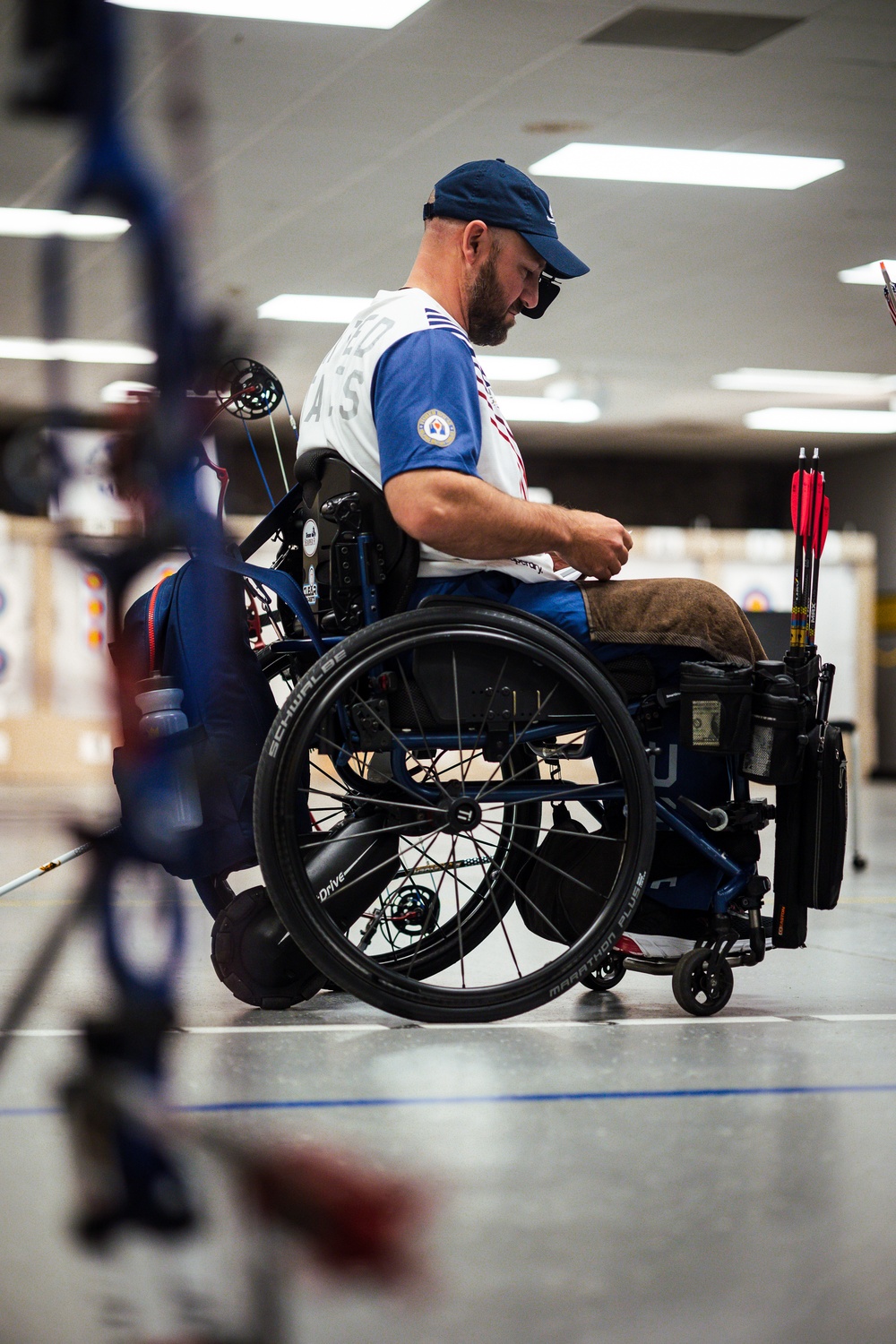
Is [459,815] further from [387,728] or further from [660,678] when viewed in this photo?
[660,678]

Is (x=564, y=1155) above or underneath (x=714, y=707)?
underneath

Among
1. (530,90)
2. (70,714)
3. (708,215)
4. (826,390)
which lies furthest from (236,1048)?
(826,390)

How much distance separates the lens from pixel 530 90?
237 inches

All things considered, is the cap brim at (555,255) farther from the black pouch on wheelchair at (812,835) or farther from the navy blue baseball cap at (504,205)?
the black pouch on wheelchair at (812,835)

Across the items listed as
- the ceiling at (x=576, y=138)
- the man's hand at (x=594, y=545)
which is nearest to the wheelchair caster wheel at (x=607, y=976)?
the man's hand at (x=594, y=545)

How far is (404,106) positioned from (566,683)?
16.1 feet

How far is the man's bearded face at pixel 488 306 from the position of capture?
2.12m

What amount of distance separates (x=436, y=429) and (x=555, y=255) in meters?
0.39

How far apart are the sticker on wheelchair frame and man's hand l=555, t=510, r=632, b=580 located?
349mm

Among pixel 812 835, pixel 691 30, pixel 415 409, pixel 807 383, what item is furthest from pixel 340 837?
pixel 807 383

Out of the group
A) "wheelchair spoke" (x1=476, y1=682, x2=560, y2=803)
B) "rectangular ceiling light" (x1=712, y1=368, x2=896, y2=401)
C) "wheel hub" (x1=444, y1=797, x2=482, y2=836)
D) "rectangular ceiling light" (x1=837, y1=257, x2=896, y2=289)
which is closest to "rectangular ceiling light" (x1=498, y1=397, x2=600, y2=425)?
"rectangular ceiling light" (x1=712, y1=368, x2=896, y2=401)

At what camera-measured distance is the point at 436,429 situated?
189cm

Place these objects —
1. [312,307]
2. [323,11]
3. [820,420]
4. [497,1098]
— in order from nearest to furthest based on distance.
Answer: [497,1098] → [323,11] → [312,307] → [820,420]

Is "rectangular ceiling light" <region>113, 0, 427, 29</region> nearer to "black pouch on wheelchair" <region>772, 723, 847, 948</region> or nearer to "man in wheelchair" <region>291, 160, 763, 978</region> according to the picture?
"man in wheelchair" <region>291, 160, 763, 978</region>
